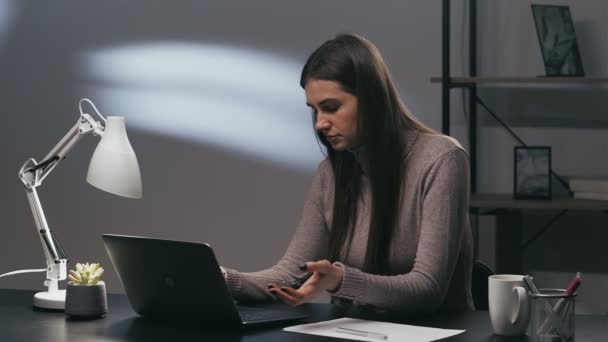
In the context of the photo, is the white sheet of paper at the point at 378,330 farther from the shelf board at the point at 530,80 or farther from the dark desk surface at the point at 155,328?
the shelf board at the point at 530,80

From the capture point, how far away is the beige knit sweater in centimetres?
184

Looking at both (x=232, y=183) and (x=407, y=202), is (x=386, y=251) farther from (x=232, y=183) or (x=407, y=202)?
(x=232, y=183)

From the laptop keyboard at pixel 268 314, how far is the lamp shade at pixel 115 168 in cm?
33

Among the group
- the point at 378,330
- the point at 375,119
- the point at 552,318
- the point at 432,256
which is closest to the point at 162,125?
the point at 375,119

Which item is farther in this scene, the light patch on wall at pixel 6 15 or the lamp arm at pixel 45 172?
the light patch on wall at pixel 6 15

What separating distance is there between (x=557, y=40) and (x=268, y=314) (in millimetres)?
1664

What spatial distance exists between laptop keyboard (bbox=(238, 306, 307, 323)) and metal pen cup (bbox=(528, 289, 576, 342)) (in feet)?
1.41

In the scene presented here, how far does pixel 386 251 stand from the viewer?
2098 millimetres

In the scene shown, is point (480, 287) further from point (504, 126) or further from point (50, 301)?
point (504, 126)

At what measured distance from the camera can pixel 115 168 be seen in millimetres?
1898

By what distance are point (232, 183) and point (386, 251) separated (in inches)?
56.5

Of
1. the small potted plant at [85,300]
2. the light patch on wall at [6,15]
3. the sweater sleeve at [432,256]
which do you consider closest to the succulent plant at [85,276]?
the small potted plant at [85,300]

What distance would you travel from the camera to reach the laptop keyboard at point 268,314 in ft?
5.58

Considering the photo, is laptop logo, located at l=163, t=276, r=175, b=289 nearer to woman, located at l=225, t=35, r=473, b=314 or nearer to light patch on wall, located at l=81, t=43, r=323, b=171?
woman, located at l=225, t=35, r=473, b=314
